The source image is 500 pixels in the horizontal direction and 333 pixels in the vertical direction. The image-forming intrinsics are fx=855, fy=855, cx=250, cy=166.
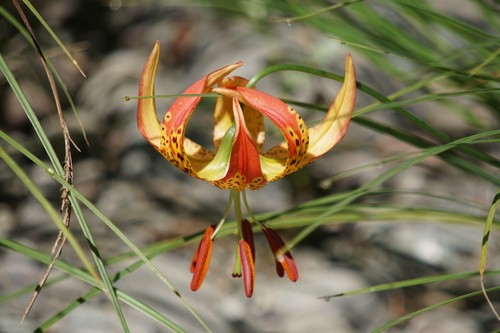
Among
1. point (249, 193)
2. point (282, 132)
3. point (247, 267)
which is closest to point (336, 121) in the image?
point (282, 132)

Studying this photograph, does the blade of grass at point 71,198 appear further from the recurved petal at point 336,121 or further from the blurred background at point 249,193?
the blurred background at point 249,193

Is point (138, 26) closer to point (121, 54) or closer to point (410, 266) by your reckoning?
point (121, 54)

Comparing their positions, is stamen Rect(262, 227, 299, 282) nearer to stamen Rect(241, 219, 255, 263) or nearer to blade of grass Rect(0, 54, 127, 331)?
stamen Rect(241, 219, 255, 263)

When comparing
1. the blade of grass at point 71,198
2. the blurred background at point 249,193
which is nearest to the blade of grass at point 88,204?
the blade of grass at point 71,198

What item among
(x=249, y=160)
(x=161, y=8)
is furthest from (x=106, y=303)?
(x=161, y=8)

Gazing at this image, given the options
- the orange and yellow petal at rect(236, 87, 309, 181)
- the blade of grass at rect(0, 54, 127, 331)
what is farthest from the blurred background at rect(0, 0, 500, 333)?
the blade of grass at rect(0, 54, 127, 331)

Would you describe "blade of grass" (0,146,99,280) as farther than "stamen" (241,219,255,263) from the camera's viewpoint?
No
